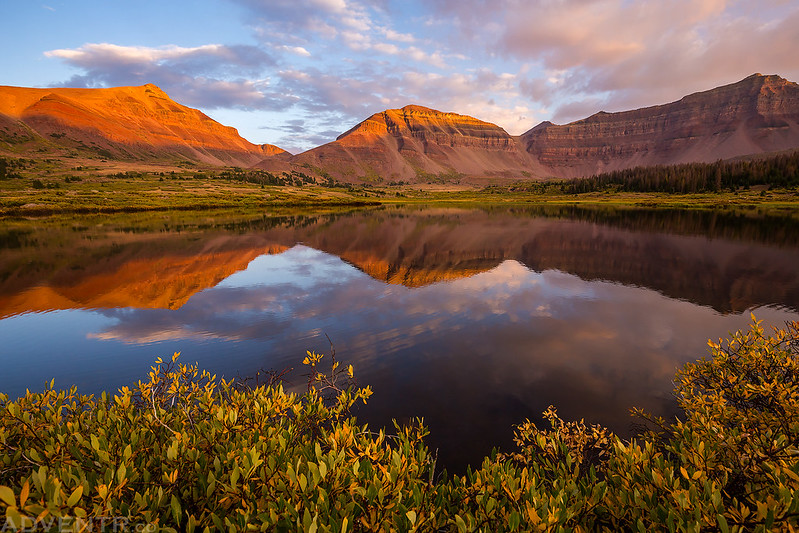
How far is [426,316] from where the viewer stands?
24.2 meters

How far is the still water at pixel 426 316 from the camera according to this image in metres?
14.7

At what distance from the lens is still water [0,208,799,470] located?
14.7 meters

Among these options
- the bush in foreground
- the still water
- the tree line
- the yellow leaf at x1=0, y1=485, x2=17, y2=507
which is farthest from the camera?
the tree line

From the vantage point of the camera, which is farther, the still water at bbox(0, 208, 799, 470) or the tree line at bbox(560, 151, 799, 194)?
the tree line at bbox(560, 151, 799, 194)

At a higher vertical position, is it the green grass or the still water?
the green grass

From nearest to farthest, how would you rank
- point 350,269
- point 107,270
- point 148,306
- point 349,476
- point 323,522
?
point 323,522 → point 349,476 → point 148,306 → point 107,270 → point 350,269

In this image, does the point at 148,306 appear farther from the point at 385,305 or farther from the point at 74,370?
the point at 385,305

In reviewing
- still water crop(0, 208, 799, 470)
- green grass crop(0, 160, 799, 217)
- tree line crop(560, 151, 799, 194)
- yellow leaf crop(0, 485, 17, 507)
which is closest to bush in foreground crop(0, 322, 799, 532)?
yellow leaf crop(0, 485, 17, 507)

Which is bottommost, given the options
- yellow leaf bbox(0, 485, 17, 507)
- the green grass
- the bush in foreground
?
the bush in foreground

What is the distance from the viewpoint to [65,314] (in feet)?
78.6

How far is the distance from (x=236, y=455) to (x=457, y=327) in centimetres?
1808

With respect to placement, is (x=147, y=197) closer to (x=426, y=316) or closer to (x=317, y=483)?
(x=426, y=316)

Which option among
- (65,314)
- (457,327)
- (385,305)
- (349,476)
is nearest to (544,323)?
(457,327)

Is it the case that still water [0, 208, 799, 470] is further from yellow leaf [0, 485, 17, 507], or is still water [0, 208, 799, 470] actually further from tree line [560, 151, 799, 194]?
tree line [560, 151, 799, 194]
